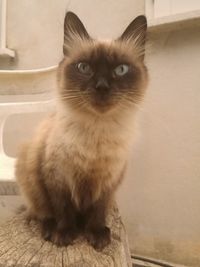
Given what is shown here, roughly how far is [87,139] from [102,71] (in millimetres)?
195

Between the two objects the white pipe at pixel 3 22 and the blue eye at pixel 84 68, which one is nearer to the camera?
the blue eye at pixel 84 68

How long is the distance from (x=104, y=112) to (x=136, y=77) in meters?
0.15

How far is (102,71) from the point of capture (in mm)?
928

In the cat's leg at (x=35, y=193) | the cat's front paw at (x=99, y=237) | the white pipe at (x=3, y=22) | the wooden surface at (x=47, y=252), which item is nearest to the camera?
the wooden surface at (x=47, y=252)

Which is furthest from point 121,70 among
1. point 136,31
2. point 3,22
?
point 3,22

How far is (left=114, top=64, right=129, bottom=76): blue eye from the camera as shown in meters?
0.97

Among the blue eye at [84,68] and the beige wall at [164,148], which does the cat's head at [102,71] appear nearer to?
the blue eye at [84,68]

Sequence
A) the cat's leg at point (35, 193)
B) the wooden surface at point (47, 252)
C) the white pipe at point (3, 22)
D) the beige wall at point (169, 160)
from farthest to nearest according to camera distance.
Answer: the white pipe at point (3, 22) < the beige wall at point (169, 160) < the cat's leg at point (35, 193) < the wooden surface at point (47, 252)

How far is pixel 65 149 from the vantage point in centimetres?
98

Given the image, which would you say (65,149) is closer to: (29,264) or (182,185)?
(29,264)

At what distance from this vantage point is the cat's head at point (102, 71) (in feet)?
3.01

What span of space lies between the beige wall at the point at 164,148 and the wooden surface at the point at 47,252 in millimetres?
618

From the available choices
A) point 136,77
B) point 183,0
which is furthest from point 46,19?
point 136,77

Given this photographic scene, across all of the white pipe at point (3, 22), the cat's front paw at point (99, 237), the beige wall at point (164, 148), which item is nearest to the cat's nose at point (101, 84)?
the cat's front paw at point (99, 237)
